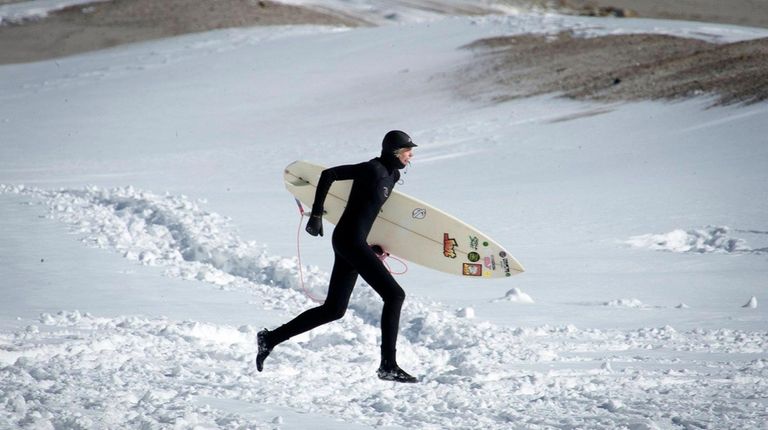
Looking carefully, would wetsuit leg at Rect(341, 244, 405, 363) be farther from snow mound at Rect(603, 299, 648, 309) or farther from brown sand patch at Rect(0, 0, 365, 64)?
brown sand patch at Rect(0, 0, 365, 64)

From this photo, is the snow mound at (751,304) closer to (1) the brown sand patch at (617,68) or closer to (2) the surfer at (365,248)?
(2) the surfer at (365,248)

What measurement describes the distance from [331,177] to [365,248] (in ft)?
1.82

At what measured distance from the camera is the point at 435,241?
299 inches

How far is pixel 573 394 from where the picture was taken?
6141mm

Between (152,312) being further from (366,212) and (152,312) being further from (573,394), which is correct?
(573,394)

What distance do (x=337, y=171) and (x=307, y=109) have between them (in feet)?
63.3

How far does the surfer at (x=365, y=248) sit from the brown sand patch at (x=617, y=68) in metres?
13.7

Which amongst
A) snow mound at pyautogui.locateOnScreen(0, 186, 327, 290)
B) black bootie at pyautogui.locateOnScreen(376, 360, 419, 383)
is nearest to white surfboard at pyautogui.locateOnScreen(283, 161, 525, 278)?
black bootie at pyautogui.locateOnScreen(376, 360, 419, 383)

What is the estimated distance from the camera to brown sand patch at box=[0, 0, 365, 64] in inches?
1686

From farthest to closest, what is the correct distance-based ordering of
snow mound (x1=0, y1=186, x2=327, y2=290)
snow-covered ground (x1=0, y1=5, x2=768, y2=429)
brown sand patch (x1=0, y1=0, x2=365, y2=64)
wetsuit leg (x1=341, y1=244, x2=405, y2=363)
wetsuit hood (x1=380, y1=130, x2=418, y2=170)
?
1. brown sand patch (x1=0, y1=0, x2=365, y2=64)
2. snow mound (x1=0, y1=186, x2=327, y2=290)
3. wetsuit hood (x1=380, y1=130, x2=418, y2=170)
4. wetsuit leg (x1=341, y1=244, x2=405, y2=363)
5. snow-covered ground (x1=0, y1=5, x2=768, y2=429)

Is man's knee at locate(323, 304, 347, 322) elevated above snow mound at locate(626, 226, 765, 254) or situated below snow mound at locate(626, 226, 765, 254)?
above

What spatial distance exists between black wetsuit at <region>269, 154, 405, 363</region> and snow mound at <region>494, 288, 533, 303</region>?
124 inches

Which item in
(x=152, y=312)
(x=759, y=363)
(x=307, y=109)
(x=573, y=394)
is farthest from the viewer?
(x=307, y=109)

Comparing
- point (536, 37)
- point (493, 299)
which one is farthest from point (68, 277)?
point (536, 37)
